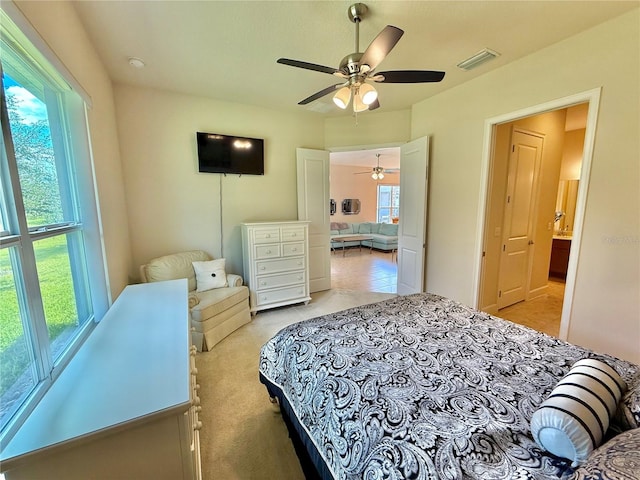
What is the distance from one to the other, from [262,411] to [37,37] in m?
2.35

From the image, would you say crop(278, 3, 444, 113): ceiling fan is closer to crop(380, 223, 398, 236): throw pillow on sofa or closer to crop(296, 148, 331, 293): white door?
crop(296, 148, 331, 293): white door

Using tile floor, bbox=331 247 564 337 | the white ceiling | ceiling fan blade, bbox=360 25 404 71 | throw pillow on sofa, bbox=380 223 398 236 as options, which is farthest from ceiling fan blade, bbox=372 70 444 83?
throw pillow on sofa, bbox=380 223 398 236

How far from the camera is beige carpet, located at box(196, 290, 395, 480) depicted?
1437 millimetres

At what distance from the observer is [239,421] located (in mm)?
1737

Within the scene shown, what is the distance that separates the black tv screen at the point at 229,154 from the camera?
321 cm

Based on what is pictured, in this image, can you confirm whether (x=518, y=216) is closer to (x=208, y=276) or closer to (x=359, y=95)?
(x=359, y=95)

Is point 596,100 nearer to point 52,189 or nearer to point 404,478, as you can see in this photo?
point 404,478

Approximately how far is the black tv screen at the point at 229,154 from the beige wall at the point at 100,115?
0.85 metres

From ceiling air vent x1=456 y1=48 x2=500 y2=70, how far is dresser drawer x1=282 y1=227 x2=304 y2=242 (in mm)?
2430

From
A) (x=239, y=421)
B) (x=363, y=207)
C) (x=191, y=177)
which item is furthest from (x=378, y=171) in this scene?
(x=239, y=421)

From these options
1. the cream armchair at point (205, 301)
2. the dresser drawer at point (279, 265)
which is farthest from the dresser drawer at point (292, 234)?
the cream armchair at point (205, 301)

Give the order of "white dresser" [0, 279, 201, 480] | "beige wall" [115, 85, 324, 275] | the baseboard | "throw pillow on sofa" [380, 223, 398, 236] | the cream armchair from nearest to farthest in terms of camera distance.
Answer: "white dresser" [0, 279, 201, 480] → the cream armchair → "beige wall" [115, 85, 324, 275] → the baseboard → "throw pillow on sofa" [380, 223, 398, 236]

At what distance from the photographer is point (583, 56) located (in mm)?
2051

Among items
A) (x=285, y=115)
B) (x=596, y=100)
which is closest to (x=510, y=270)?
(x=596, y=100)
